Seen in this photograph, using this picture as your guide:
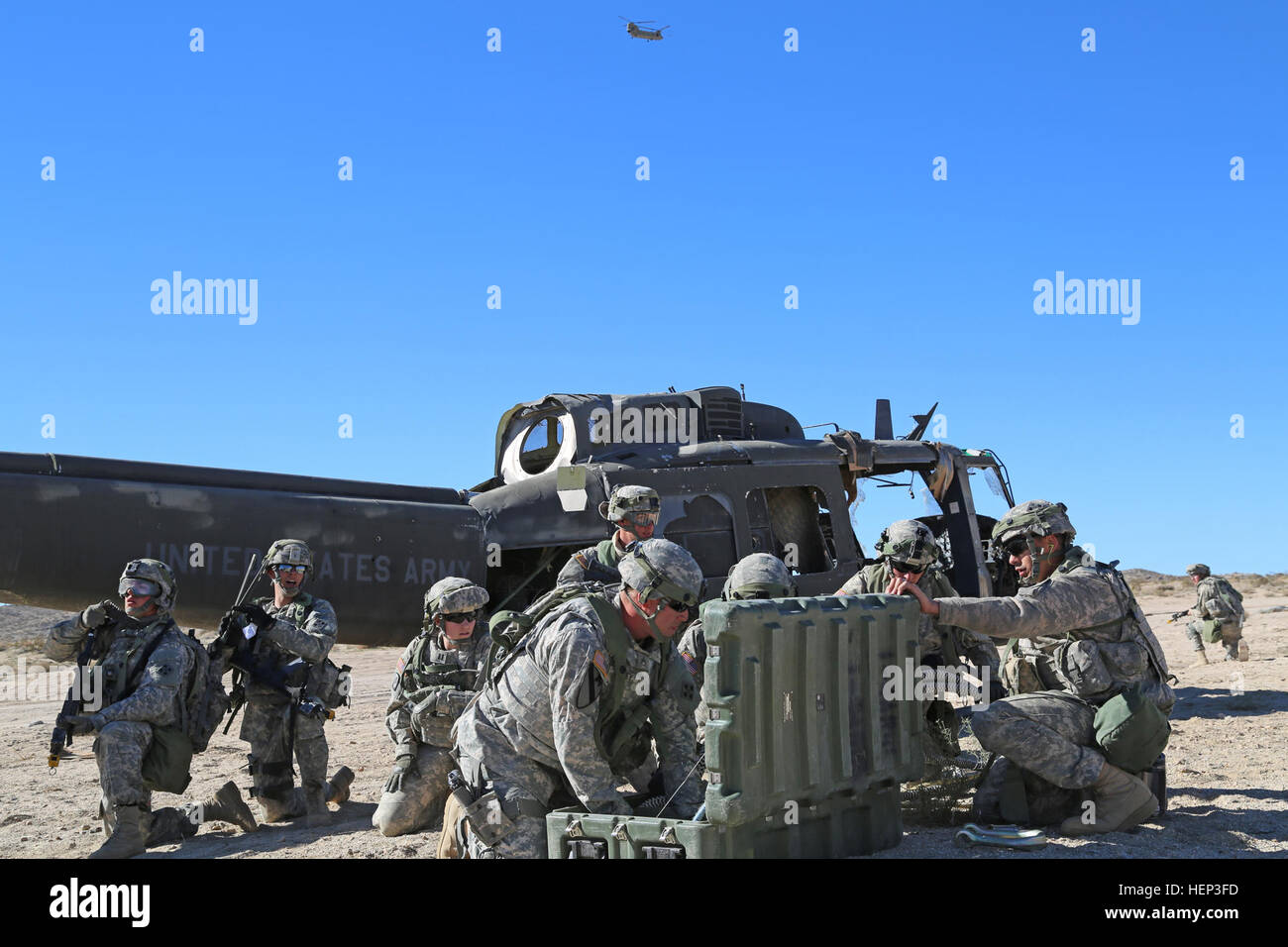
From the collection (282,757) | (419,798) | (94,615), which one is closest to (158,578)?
(94,615)

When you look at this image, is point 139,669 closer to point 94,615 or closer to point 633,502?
point 94,615

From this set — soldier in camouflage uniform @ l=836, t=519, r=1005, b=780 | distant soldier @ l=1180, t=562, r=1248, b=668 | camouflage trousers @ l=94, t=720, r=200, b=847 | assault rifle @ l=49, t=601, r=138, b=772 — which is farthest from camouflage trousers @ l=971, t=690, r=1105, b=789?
distant soldier @ l=1180, t=562, r=1248, b=668

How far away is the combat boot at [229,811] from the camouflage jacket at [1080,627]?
13.9ft

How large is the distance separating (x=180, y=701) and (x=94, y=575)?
1.51m

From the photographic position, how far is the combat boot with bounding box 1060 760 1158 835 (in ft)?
18.6

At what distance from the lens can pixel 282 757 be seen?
7.31m

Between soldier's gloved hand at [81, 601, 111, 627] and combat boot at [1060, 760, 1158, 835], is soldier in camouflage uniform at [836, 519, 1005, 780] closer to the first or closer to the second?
combat boot at [1060, 760, 1158, 835]

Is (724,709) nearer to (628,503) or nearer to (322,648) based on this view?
(628,503)

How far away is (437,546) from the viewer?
28.7 ft

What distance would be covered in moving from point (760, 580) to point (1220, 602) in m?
11.3

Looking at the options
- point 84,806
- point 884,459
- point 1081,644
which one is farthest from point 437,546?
point 1081,644

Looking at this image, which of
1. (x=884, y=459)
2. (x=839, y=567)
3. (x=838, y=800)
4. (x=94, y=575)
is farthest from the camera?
(x=884, y=459)

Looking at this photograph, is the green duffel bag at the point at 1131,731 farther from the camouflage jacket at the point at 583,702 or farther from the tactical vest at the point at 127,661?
the tactical vest at the point at 127,661

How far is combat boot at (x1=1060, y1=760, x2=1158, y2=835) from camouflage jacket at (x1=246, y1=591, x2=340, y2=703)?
4.25 m
